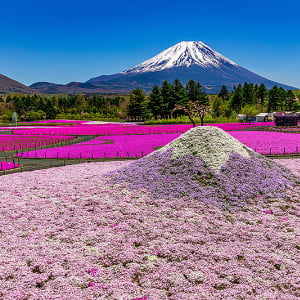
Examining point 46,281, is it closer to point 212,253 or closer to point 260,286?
point 212,253

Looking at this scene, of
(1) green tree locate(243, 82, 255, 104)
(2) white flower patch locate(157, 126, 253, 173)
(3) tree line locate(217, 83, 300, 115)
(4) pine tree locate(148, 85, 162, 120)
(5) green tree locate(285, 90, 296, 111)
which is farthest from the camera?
(1) green tree locate(243, 82, 255, 104)

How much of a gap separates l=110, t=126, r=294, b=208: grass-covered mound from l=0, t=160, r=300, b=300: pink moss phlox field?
1.09 metres

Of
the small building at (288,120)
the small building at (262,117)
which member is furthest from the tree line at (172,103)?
the small building at (288,120)

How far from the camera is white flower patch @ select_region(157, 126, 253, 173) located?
69.9ft

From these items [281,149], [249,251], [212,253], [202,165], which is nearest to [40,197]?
[202,165]

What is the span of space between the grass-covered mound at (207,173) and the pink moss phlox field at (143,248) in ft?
3.58

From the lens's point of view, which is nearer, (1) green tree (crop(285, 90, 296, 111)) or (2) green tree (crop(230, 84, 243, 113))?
(2) green tree (crop(230, 84, 243, 113))

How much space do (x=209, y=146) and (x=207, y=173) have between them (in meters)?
3.12

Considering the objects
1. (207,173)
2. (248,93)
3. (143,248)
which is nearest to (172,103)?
(248,93)

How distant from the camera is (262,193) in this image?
61.5 ft

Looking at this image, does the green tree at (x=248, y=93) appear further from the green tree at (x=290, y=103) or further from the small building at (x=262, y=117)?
the small building at (x=262, y=117)

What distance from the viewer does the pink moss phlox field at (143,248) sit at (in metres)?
9.43

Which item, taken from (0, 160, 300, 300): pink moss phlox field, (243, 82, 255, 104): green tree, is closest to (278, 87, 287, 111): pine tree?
(243, 82, 255, 104): green tree

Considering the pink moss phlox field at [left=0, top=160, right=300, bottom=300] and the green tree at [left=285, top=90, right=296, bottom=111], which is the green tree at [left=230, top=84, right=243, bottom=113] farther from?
the pink moss phlox field at [left=0, top=160, right=300, bottom=300]
